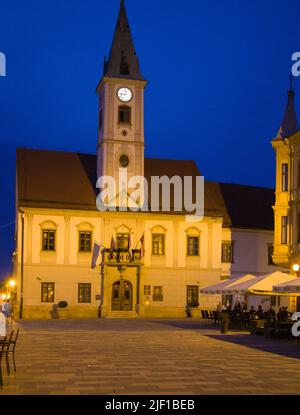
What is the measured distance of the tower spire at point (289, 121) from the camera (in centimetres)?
4319

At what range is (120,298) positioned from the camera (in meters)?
50.0

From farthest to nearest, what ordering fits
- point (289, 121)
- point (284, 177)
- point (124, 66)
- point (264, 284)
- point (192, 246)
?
point (124, 66) → point (192, 246) → point (289, 121) → point (284, 177) → point (264, 284)

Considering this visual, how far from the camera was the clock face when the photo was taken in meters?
52.7

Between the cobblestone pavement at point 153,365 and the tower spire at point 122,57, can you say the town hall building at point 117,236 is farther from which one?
the cobblestone pavement at point 153,365

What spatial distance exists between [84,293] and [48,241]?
444cm

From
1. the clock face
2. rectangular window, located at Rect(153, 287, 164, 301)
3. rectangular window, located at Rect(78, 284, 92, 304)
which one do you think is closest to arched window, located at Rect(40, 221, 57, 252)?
rectangular window, located at Rect(78, 284, 92, 304)

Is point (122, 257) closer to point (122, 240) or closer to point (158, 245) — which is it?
point (122, 240)

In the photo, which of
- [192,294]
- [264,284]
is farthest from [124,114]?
[264,284]

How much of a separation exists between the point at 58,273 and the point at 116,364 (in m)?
31.6

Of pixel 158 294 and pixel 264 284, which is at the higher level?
pixel 264 284

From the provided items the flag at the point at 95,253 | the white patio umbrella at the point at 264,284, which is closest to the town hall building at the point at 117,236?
the flag at the point at 95,253

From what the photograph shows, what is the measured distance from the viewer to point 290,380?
15195mm

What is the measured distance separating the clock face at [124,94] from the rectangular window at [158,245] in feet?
34.6
